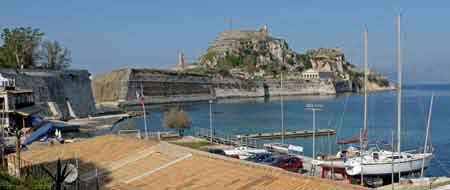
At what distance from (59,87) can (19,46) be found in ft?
60.3

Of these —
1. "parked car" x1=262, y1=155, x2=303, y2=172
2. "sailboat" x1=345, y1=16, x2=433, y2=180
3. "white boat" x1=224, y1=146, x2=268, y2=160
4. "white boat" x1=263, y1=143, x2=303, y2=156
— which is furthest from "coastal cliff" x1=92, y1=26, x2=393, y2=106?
"sailboat" x1=345, y1=16, x2=433, y2=180

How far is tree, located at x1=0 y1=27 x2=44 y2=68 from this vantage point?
80.7 meters

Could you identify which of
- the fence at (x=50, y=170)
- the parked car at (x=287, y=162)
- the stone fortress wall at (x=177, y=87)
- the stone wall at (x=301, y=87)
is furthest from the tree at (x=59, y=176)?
the stone wall at (x=301, y=87)

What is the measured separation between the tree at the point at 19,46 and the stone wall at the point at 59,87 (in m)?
10.4

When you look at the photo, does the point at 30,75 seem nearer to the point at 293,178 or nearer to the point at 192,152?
the point at 192,152

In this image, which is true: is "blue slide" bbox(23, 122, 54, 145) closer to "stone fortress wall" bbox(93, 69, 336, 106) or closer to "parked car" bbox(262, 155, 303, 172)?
"parked car" bbox(262, 155, 303, 172)

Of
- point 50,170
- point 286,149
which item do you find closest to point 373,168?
point 286,149

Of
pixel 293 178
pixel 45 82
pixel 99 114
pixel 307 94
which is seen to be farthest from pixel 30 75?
pixel 307 94

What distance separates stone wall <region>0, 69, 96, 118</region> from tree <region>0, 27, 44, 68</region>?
1043 cm

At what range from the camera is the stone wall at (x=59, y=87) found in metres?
58.8

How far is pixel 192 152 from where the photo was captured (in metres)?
19.4

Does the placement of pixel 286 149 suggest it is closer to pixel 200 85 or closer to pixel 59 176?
pixel 59 176

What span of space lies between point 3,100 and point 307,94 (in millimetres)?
146294

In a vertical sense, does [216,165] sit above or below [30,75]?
below
